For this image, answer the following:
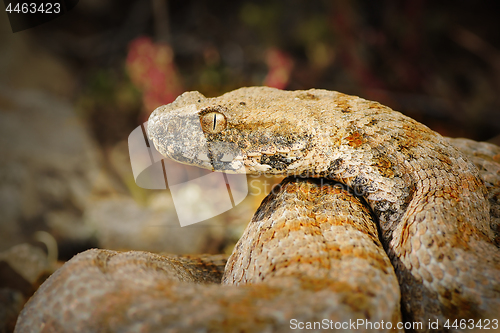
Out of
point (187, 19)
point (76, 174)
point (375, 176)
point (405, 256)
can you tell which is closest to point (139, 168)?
point (375, 176)

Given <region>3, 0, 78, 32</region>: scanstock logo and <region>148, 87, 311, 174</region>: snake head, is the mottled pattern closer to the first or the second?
<region>148, 87, 311, 174</region>: snake head

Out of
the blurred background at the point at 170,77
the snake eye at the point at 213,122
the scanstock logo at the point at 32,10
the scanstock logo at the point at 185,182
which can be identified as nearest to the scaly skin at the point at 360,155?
the snake eye at the point at 213,122

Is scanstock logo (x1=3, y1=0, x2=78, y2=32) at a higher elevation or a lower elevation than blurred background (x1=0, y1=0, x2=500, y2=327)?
higher

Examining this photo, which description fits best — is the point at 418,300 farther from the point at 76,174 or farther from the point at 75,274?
the point at 76,174

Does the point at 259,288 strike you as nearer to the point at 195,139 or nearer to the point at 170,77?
the point at 195,139

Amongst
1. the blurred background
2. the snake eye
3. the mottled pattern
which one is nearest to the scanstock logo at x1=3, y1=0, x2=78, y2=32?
the blurred background

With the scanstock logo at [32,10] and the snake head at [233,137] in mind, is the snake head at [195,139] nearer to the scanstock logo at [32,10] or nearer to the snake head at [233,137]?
the snake head at [233,137]
